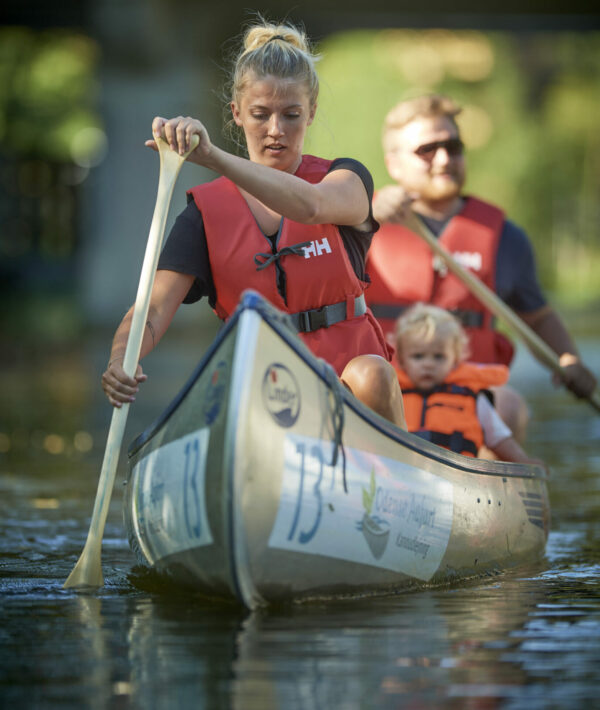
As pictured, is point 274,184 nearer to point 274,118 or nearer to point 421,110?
point 274,118

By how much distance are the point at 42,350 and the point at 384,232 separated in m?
11.2

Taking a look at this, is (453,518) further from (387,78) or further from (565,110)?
(565,110)

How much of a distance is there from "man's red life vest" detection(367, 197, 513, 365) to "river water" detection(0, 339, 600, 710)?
97cm

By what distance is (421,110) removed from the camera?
5824 millimetres

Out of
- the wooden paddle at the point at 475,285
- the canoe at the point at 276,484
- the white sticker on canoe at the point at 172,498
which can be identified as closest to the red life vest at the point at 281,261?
the canoe at the point at 276,484

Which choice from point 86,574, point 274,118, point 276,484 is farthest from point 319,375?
point 86,574

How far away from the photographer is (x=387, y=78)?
29.1 meters

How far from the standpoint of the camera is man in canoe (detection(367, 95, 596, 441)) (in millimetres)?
5832

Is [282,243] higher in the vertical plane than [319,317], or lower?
higher

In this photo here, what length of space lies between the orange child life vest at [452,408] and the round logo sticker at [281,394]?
4.97ft

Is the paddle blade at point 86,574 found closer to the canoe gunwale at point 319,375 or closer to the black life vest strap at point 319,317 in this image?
the canoe gunwale at point 319,375

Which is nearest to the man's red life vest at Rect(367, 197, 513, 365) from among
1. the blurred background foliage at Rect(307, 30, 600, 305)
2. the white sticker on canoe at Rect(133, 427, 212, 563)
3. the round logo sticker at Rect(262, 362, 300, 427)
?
the white sticker on canoe at Rect(133, 427, 212, 563)

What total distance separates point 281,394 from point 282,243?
0.72 meters

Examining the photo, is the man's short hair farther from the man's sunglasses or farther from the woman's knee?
the woman's knee
